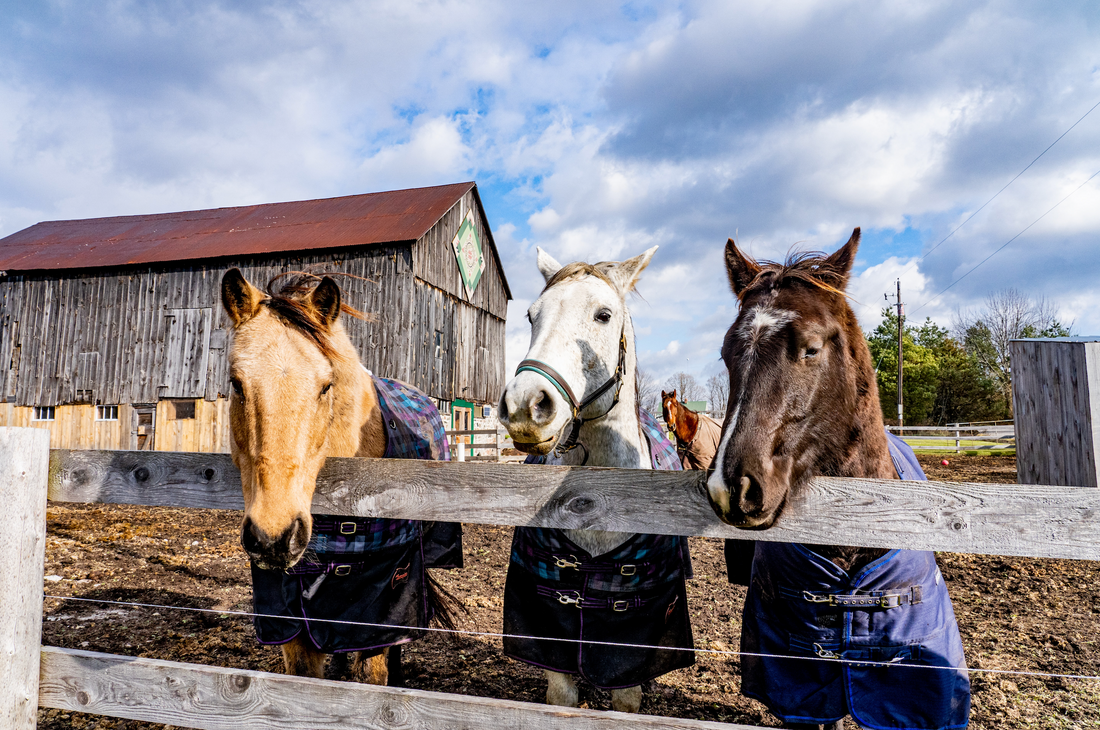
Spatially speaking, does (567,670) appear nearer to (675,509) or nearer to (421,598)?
(421,598)

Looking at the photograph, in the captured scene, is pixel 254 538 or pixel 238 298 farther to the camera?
pixel 238 298

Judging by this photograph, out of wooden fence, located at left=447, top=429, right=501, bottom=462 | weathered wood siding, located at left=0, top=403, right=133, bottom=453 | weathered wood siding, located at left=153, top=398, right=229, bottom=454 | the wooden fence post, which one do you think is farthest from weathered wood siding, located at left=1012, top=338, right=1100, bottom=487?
weathered wood siding, located at left=0, top=403, right=133, bottom=453

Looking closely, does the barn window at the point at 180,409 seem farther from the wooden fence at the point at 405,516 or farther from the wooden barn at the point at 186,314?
the wooden fence at the point at 405,516

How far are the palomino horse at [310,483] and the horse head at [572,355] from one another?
2.53ft

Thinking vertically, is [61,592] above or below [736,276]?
below

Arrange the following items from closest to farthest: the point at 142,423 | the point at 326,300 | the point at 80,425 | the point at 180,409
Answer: the point at 326,300 → the point at 180,409 → the point at 142,423 → the point at 80,425

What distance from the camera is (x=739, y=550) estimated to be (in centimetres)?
308

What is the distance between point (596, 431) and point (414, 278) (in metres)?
15.3

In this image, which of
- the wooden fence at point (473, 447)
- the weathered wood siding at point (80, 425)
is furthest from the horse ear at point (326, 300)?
the weathered wood siding at point (80, 425)

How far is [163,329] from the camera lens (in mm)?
17797

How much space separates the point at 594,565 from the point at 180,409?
19168 mm

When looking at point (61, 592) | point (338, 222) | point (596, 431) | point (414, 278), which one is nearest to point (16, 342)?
point (338, 222)

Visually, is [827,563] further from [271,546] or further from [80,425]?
[80,425]

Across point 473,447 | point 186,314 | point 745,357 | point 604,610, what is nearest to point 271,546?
point 604,610
